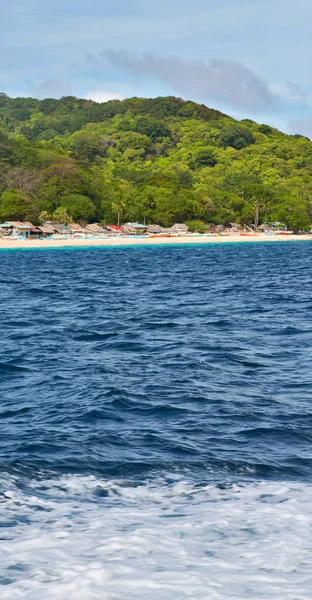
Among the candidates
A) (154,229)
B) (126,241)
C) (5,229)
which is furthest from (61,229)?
(154,229)

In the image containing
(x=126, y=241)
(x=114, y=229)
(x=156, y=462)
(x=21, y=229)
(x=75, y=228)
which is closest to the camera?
(x=156, y=462)

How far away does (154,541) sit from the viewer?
709cm

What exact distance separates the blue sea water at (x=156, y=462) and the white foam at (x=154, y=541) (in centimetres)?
2

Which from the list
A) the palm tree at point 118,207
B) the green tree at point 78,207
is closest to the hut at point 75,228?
the green tree at point 78,207

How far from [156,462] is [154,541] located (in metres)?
2.59

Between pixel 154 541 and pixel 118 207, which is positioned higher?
pixel 118 207

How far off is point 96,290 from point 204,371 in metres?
21.7

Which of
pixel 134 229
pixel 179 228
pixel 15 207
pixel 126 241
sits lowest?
pixel 126 241

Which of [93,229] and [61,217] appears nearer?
[61,217]

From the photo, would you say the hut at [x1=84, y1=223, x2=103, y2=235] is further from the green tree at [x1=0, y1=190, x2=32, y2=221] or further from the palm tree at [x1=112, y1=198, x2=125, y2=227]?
the green tree at [x1=0, y1=190, x2=32, y2=221]

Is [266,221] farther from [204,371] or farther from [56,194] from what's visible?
[204,371]

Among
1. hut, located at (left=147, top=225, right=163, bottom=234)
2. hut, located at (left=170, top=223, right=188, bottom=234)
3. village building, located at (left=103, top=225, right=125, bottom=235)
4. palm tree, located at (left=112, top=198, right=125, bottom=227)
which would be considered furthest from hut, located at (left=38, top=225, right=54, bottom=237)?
hut, located at (left=170, top=223, right=188, bottom=234)

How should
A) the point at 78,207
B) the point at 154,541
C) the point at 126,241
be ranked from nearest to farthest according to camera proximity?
the point at 154,541
the point at 126,241
the point at 78,207

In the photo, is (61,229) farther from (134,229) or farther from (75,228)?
(134,229)
